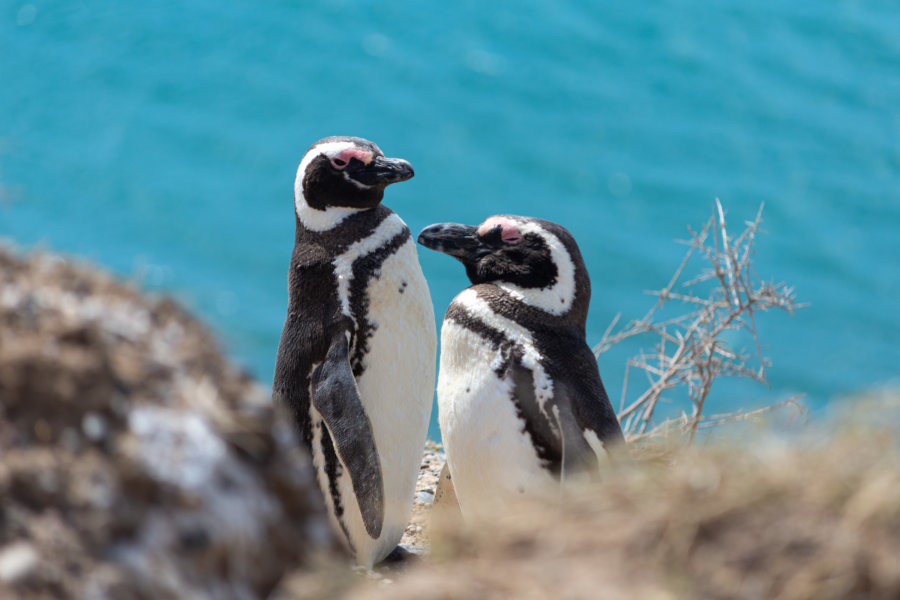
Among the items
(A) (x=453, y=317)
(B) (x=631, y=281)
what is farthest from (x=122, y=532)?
(B) (x=631, y=281)

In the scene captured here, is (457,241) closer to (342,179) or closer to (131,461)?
(342,179)

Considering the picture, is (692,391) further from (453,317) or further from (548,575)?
(548,575)

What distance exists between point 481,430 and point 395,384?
1.76ft

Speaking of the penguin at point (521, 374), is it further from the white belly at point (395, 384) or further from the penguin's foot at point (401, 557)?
the penguin's foot at point (401, 557)

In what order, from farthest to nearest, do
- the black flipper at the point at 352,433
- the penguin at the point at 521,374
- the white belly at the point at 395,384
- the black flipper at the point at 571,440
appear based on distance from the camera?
the white belly at the point at 395,384 → the black flipper at the point at 352,433 → the penguin at the point at 521,374 → the black flipper at the point at 571,440

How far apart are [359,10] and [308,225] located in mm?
18029

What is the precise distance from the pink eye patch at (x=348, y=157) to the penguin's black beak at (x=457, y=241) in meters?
0.40

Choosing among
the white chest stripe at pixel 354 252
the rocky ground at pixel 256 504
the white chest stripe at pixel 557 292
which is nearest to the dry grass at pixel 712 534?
the rocky ground at pixel 256 504

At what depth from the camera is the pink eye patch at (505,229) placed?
154 inches

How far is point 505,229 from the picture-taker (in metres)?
3.92

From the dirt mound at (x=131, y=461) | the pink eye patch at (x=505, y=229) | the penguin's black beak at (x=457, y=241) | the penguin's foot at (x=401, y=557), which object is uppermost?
the dirt mound at (x=131, y=461)

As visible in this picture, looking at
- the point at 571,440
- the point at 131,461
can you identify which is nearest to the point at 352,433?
the point at 571,440

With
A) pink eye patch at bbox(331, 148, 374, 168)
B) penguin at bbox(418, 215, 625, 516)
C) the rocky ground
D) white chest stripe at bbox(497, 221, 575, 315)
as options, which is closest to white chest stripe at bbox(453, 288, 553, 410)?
penguin at bbox(418, 215, 625, 516)

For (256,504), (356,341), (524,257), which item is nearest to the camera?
(256,504)
